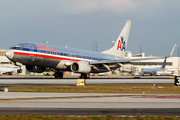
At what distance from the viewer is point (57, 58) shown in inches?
1924

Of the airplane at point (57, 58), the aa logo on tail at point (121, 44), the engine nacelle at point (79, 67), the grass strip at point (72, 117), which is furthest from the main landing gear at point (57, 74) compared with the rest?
the grass strip at point (72, 117)

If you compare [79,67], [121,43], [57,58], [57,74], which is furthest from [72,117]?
[121,43]

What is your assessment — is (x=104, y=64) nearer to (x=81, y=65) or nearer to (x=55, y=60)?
(x=81, y=65)

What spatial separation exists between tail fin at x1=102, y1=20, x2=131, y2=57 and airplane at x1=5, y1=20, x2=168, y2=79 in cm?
191

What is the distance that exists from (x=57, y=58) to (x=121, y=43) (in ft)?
73.9

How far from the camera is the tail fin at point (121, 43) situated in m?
65.3

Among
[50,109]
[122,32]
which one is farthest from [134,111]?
[122,32]

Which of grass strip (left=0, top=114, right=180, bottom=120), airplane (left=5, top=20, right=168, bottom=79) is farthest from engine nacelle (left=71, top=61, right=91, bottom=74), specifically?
grass strip (left=0, top=114, right=180, bottom=120)

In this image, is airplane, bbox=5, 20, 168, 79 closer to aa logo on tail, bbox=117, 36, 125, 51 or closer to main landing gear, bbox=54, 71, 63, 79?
main landing gear, bbox=54, 71, 63, 79

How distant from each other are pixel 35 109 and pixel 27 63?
33.1 meters

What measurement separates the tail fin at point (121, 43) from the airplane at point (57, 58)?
1.91 metres

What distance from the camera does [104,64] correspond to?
5522cm

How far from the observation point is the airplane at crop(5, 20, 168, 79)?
44375mm

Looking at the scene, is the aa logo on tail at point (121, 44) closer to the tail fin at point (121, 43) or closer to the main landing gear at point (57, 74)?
the tail fin at point (121, 43)
